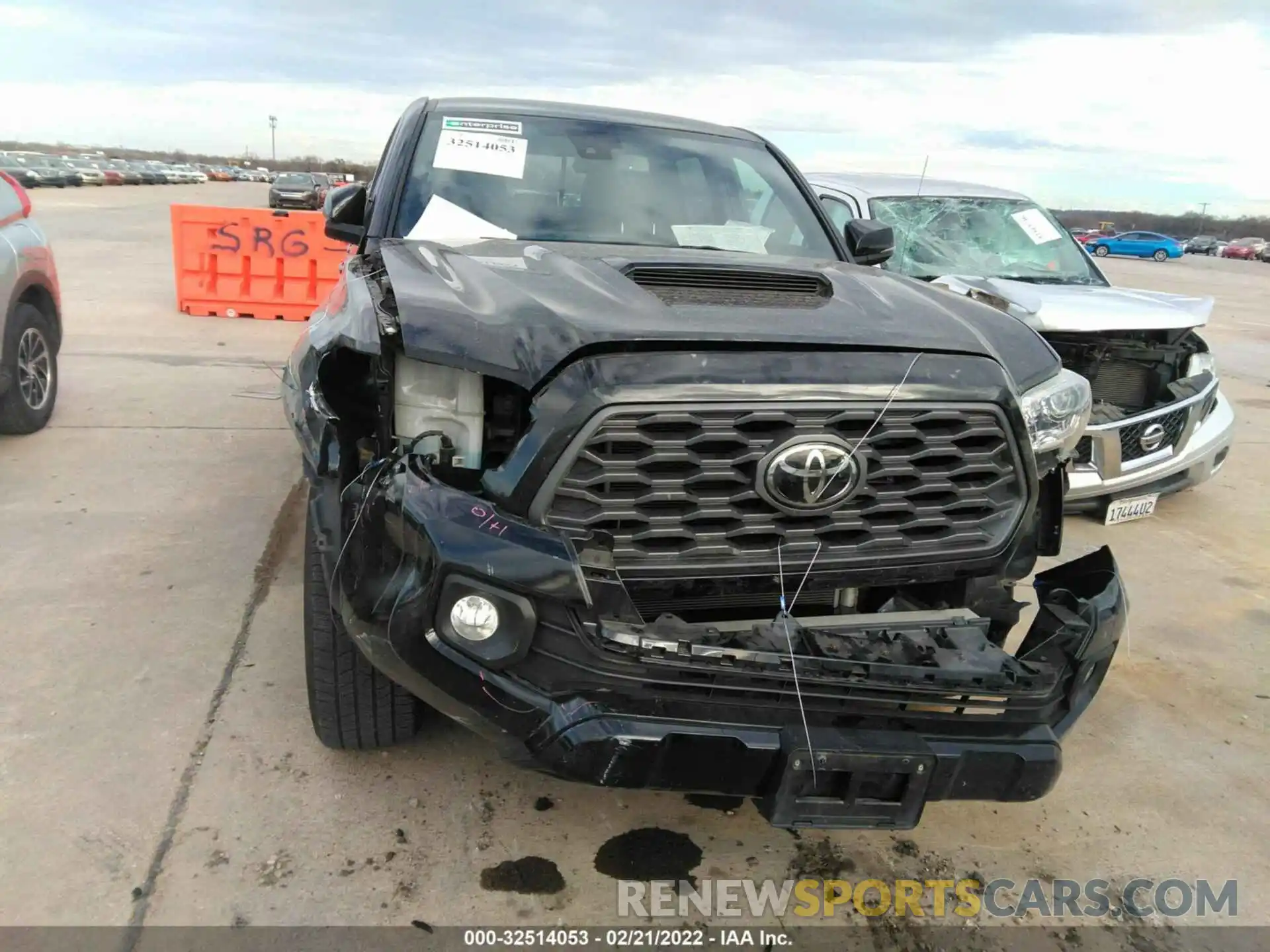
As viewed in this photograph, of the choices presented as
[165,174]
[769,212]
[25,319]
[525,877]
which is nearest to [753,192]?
[769,212]

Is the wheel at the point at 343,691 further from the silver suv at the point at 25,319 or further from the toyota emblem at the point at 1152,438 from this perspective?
the toyota emblem at the point at 1152,438

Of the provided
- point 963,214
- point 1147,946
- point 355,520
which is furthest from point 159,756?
point 963,214

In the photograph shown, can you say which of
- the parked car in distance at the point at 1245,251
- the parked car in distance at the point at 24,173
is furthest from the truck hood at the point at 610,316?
the parked car in distance at the point at 1245,251

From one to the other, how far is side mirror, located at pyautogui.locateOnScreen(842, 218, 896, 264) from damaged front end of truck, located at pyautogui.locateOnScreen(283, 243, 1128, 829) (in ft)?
4.95

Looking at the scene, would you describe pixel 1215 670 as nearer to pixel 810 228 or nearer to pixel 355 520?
pixel 810 228

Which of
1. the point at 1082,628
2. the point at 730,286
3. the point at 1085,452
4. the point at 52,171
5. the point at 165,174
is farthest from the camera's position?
the point at 165,174

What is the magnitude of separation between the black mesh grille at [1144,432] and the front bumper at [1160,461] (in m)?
0.02

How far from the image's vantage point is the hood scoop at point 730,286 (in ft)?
7.77

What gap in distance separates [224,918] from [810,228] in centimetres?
299

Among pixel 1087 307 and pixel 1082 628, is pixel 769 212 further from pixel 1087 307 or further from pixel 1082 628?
pixel 1087 307

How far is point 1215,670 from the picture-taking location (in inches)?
145

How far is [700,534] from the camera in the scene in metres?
2.05

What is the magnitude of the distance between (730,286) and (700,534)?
85cm

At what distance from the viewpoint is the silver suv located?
16.9ft
